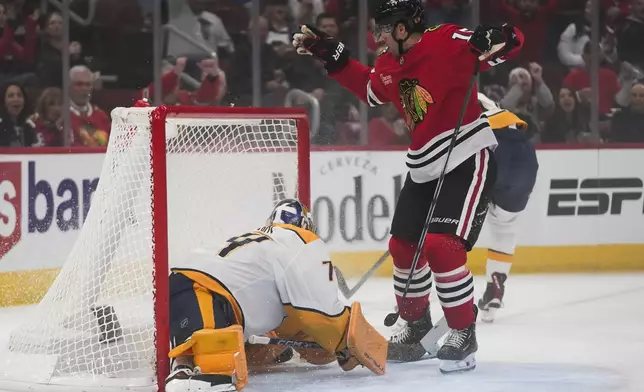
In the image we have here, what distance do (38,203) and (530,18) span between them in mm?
3359

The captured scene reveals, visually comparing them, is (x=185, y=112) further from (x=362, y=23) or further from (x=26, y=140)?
(x=362, y=23)

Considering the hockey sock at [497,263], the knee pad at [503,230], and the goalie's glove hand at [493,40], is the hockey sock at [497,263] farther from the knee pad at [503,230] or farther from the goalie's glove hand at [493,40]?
the goalie's glove hand at [493,40]

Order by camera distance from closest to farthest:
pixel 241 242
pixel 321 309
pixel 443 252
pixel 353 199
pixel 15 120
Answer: pixel 321 309 → pixel 241 242 → pixel 443 252 → pixel 15 120 → pixel 353 199

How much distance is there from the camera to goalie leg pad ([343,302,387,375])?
3531mm

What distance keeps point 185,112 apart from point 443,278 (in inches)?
39.1

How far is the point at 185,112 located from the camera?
3.50m

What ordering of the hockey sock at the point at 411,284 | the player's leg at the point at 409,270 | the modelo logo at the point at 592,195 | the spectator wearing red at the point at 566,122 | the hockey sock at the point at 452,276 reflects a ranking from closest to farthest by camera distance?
the hockey sock at the point at 452,276 < the player's leg at the point at 409,270 < the hockey sock at the point at 411,284 < the modelo logo at the point at 592,195 < the spectator wearing red at the point at 566,122

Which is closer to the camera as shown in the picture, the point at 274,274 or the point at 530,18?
the point at 274,274

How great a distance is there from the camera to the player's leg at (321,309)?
136 inches

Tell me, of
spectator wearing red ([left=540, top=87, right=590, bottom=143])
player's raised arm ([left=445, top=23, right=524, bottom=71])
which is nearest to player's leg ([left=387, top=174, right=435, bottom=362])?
player's raised arm ([left=445, top=23, right=524, bottom=71])

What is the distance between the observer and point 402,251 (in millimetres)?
3982

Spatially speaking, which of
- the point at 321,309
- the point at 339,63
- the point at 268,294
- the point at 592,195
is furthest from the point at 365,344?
the point at 592,195

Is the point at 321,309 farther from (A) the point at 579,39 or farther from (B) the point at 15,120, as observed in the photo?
(A) the point at 579,39

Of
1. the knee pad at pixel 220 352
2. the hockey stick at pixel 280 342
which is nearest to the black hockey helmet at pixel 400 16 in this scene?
the hockey stick at pixel 280 342
